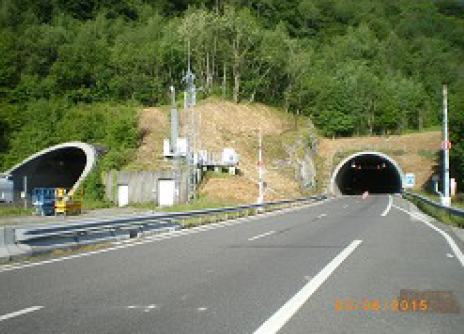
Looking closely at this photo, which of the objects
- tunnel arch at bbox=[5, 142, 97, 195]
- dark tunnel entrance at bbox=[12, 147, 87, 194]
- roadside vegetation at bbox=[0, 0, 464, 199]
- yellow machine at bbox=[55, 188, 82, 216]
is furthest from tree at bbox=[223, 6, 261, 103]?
yellow machine at bbox=[55, 188, 82, 216]

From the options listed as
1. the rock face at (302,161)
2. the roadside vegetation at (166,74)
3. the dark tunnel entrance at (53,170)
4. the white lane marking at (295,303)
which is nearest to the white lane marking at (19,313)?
the white lane marking at (295,303)

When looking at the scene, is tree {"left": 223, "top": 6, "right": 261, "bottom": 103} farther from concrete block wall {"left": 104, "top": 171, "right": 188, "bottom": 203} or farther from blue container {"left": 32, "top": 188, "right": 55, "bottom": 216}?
blue container {"left": 32, "top": 188, "right": 55, "bottom": 216}

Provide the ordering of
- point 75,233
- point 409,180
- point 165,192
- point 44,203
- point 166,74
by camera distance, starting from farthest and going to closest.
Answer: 1. point 166,74
2. point 409,180
3. point 165,192
4. point 44,203
5. point 75,233

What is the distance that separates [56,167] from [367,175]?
52.7 meters

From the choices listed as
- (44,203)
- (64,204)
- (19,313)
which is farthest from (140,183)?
(19,313)

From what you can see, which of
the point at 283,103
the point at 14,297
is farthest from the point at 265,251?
the point at 283,103

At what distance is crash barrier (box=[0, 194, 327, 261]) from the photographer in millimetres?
10859

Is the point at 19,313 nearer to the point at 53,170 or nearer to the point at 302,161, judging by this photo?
the point at 53,170

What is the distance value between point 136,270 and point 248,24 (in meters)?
58.6

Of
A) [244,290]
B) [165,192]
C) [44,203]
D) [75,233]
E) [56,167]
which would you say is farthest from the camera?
[56,167]

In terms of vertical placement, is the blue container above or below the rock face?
below

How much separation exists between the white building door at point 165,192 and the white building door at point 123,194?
278 cm

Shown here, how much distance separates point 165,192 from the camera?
35.2 meters

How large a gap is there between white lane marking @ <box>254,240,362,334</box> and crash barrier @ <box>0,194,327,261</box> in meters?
6.92
